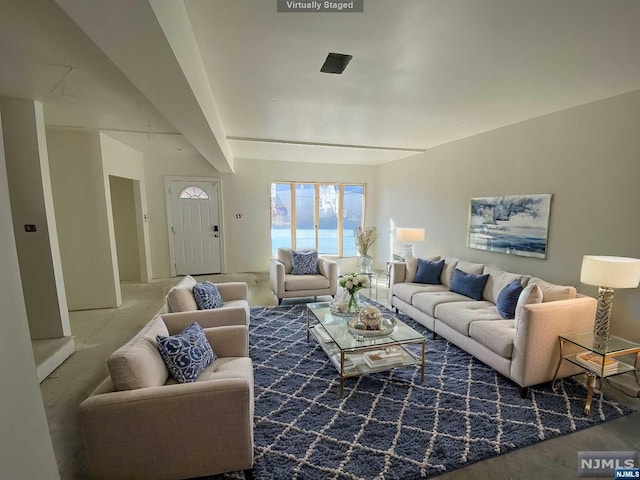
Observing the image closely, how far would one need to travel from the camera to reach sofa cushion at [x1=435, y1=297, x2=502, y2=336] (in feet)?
9.29

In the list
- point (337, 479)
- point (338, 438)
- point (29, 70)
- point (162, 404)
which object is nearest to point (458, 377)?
point (338, 438)

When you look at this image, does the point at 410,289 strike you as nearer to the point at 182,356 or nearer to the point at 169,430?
the point at 182,356

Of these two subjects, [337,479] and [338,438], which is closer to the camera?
[337,479]

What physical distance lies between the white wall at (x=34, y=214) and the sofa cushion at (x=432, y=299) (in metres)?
3.99

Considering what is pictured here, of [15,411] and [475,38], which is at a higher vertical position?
[475,38]

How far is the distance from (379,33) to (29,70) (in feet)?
8.47

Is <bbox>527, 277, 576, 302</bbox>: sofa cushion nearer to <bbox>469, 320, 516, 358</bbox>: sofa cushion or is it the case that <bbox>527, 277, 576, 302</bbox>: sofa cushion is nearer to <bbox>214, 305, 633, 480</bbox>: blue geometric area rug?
<bbox>469, 320, 516, 358</bbox>: sofa cushion

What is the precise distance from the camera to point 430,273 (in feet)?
13.3

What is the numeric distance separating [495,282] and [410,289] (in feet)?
3.22

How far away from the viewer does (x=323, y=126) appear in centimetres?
368

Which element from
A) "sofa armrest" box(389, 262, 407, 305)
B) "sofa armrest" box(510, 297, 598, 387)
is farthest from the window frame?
"sofa armrest" box(510, 297, 598, 387)

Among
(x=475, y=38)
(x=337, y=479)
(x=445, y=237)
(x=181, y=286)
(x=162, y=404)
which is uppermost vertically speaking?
(x=475, y=38)

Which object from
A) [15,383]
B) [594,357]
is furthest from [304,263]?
[15,383]

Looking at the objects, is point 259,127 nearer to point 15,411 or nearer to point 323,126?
point 323,126
